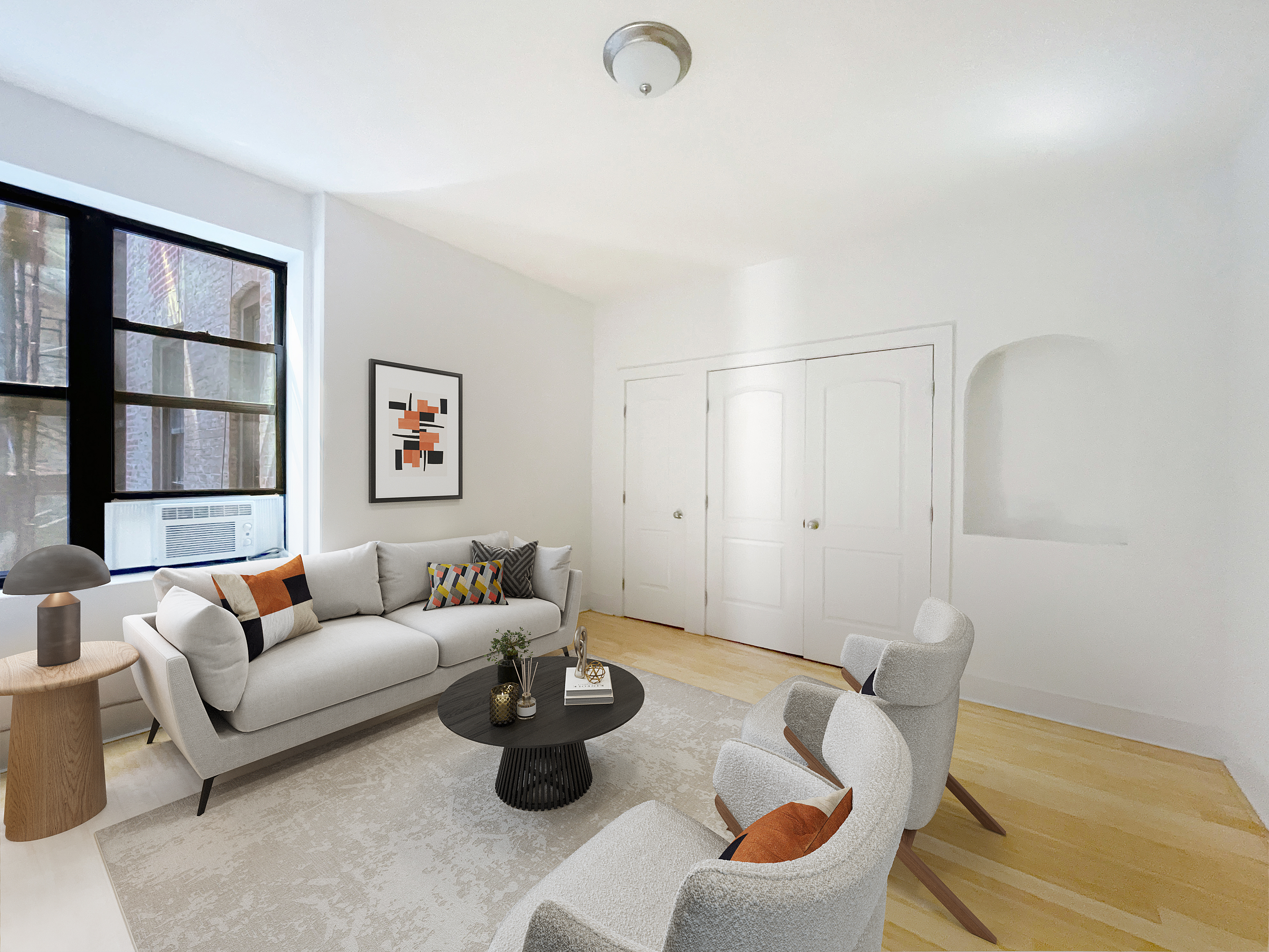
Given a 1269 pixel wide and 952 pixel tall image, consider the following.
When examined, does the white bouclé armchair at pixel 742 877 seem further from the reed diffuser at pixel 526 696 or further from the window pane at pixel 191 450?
the window pane at pixel 191 450

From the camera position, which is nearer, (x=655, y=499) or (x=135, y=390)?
(x=135, y=390)

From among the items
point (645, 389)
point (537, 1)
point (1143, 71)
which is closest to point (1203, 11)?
point (1143, 71)

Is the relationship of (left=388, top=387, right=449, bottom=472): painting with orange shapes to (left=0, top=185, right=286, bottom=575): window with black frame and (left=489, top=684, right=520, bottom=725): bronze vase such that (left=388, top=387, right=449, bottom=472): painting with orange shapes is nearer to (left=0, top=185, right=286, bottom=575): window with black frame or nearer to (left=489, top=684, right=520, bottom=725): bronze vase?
(left=0, top=185, right=286, bottom=575): window with black frame

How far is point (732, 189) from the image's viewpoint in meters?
3.07

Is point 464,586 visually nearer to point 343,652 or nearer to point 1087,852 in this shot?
point 343,652

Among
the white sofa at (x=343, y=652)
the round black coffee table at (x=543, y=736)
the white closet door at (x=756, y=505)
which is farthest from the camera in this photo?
the white closet door at (x=756, y=505)

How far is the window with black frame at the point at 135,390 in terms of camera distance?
2551mm

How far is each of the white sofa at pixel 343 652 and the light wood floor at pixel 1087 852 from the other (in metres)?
A: 2.19

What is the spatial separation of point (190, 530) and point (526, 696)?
2274 millimetres

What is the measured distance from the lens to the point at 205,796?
2102 millimetres

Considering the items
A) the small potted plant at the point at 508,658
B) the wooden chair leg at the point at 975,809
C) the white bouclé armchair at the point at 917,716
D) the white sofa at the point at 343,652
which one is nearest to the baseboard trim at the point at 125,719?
the white sofa at the point at 343,652

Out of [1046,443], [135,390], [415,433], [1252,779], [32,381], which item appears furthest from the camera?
[415,433]

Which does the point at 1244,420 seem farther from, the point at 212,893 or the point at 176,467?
the point at 176,467

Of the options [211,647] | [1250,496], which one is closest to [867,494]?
[1250,496]
